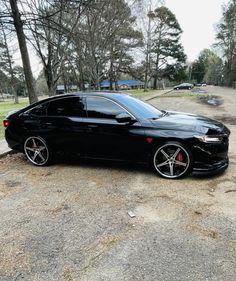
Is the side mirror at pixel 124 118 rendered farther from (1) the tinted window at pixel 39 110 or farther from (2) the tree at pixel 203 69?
(2) the tree at pixel 203 69

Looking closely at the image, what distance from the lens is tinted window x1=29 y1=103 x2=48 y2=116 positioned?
573 centimetres

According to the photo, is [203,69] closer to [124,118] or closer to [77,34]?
[77,34]

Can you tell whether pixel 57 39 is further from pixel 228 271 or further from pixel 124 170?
pixel 228 271

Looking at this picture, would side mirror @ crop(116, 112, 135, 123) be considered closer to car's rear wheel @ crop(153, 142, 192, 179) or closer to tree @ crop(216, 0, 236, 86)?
car's rear wheel @ crop(153, 142, 192, 179)

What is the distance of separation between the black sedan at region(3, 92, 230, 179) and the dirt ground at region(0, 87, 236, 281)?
346 mm

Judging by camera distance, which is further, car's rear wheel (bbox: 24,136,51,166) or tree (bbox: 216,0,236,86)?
tree (bbox: 216,0,236,86)

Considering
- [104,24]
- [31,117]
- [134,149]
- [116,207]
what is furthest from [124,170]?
[104,24]

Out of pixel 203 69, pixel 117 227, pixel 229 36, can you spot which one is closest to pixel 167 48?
pixel 229 36

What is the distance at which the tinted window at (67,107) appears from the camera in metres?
5.43

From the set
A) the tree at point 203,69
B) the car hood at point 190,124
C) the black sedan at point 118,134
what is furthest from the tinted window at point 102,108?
the tree at point 203,69

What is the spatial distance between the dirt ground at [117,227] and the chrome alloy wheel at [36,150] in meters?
0.63

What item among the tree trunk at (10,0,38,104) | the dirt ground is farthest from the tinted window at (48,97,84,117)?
the tree trunk at (10,0,38,104)

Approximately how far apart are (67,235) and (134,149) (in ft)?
7.29

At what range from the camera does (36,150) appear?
19.1ft
